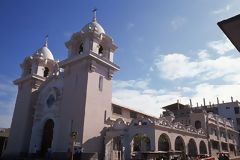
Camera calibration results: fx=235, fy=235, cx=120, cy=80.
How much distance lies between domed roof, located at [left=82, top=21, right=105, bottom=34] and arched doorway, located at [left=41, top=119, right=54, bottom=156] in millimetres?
13001

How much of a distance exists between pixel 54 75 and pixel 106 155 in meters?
13.9

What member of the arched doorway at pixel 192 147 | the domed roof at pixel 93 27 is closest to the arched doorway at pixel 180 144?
the arched doorway at pixel 192 147

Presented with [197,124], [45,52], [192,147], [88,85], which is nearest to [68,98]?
[88,85]

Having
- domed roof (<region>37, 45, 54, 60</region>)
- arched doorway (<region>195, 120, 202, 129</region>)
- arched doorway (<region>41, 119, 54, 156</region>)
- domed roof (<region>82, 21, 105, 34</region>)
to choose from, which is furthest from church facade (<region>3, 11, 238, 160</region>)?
arched doorway (<region>195, 120, 202, 129</region>)

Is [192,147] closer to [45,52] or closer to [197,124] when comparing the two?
[197,124]

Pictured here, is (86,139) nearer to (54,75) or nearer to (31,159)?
(31,159)

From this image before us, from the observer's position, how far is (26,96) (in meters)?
35.5

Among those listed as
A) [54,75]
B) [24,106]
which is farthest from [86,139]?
[24,106]

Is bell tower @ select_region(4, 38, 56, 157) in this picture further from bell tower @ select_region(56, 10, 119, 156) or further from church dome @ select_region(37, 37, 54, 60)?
bell tower @ select_region(56, 10, 119, 156)

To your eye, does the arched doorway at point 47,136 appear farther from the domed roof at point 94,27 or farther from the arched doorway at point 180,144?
the arched doorway at point 180,144

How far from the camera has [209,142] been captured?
37.6 metres

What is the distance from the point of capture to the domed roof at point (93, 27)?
29.8m

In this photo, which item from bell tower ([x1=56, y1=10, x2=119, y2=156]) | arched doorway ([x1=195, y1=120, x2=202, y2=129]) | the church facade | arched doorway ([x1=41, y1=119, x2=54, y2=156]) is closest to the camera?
the church facade

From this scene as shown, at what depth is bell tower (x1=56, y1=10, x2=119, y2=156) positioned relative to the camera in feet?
84.7
